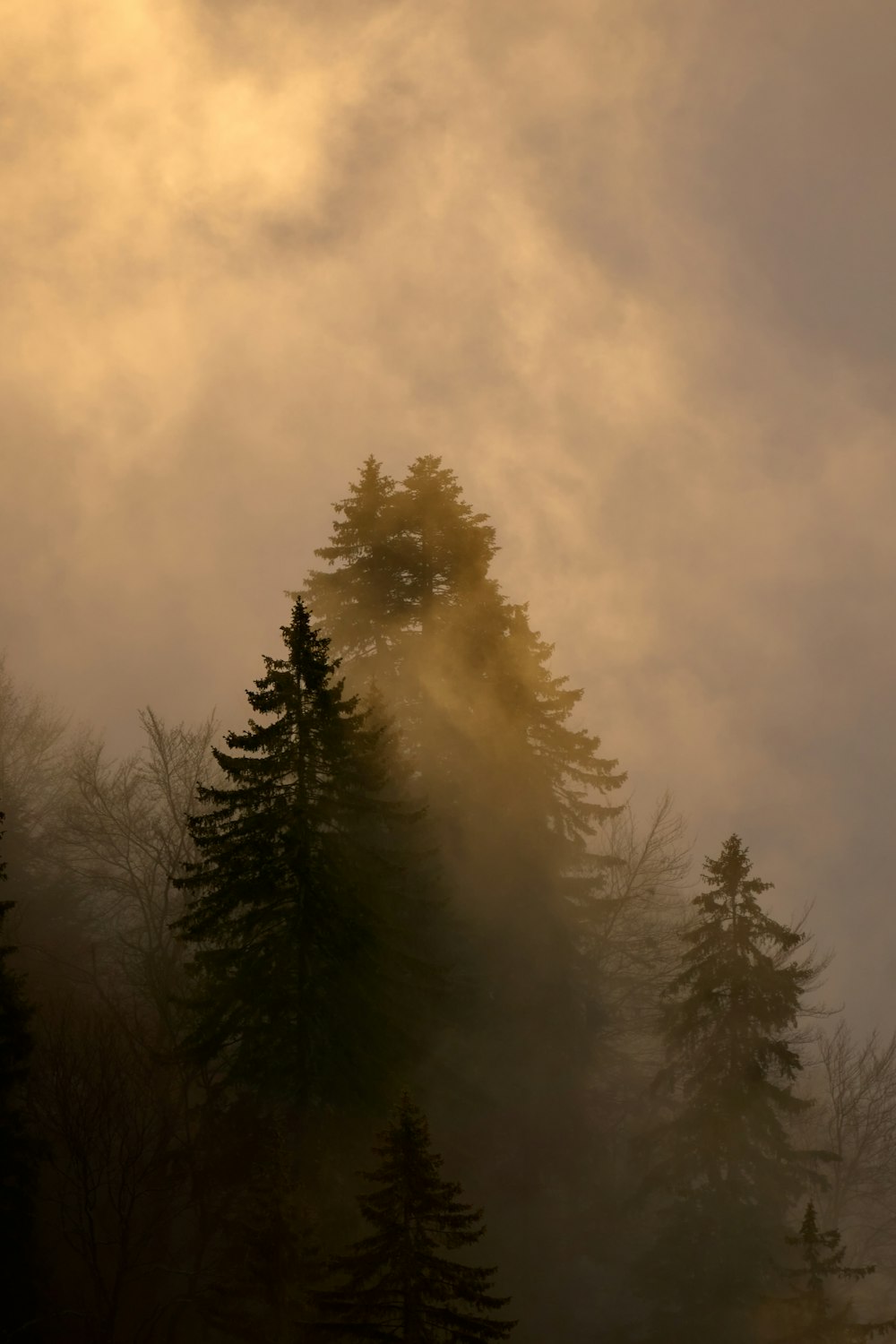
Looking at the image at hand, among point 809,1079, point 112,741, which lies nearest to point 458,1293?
point 809,1079

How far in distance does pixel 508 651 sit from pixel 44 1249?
21.4 m

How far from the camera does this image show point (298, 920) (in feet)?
68.6

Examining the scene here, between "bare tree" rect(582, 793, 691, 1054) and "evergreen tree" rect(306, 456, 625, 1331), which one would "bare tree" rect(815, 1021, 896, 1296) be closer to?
"bare tree" rect(582, 793, 691, 1054)

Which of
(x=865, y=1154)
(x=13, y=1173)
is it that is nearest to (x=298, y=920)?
(x=13, y=1173)

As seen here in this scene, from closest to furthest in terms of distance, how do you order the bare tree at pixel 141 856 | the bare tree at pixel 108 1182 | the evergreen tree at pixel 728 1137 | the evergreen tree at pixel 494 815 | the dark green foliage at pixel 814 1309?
1. the dark green foliage at pixel 814 1309
2. the bare tree at pixel 108 1182
3. the evergreen tree at pixel 728 1137
4. the evergreen tree at pixel 494 815
5. the bare tree at pixel 141 856

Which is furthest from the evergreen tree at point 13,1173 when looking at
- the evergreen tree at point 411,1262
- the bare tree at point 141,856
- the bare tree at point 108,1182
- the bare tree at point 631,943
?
the bare tree at point 631,943

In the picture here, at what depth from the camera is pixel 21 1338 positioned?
2150 cm

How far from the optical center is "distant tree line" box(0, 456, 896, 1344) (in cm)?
2053

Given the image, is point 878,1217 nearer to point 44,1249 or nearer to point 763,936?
point 763,936

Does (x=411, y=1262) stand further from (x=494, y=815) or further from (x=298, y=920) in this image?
(x=494, y=815)

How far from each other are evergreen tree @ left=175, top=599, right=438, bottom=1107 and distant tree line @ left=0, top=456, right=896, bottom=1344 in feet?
0.26

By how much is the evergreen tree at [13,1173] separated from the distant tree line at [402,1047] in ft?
0.27

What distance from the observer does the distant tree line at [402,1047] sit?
20.5 meters

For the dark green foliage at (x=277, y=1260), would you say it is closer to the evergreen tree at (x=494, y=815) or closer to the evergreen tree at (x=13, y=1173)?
the evergreen tree at (x=13, y=1173)
